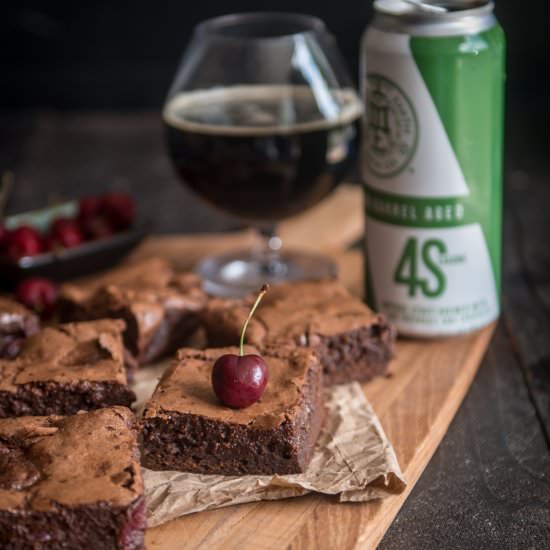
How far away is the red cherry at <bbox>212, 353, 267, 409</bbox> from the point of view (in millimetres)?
1959

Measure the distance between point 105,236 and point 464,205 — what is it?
107 cm

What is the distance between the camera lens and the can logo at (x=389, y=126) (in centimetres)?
233

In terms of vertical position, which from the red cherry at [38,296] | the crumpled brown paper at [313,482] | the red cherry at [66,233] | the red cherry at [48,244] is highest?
the red cherry at [66,233]

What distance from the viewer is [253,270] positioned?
296cm

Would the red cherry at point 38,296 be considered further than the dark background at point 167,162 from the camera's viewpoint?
Yes

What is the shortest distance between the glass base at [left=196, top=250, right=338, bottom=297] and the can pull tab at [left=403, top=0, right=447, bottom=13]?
2.69 feet

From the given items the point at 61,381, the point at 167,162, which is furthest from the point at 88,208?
the point at 167,162

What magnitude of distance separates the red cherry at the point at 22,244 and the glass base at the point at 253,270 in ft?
1.51

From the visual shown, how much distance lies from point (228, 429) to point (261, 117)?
94 cm

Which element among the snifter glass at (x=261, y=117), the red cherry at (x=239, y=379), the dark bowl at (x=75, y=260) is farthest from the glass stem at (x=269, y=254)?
the red cherry at (x=239, y=379)

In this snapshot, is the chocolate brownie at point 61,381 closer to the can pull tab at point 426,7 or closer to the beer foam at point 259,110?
the beer foam at point 259,110

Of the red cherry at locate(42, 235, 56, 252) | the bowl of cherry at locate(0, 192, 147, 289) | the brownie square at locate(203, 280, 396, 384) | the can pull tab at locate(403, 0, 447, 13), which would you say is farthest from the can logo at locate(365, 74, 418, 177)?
the red cherry at locate(42, 235, 56, 252)

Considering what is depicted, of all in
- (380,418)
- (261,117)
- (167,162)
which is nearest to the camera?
(380,418)

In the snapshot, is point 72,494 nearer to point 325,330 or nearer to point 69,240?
point 325,330
